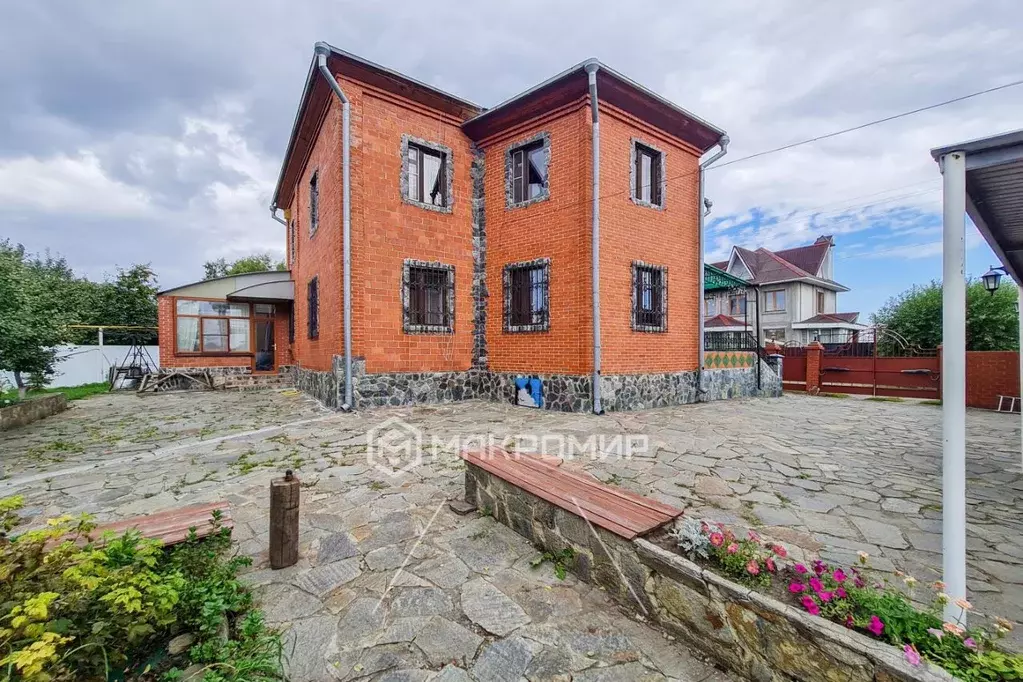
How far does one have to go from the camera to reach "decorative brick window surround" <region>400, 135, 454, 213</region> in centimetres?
873

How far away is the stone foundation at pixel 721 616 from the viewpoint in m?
1.46

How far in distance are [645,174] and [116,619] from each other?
9930 millimetres

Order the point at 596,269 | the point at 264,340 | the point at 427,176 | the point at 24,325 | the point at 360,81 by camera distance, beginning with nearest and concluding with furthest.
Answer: the point at 24,325 < the point at 596,269 < the point at 360,81 < the point at 427,176 < the point at 264,340

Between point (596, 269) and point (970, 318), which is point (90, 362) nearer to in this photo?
point (596, 269)

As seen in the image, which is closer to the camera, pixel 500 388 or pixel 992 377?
pixel 500 388

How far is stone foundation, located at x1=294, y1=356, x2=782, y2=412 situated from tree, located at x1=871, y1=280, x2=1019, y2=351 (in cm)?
1109

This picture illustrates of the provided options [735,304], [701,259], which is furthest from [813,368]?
[735,304]

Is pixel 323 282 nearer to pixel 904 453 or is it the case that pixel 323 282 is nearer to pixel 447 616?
pixel 447 616

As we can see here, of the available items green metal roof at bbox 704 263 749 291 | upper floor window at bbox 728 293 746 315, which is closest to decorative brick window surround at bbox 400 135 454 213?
green metal roof at bbox 704 263 749 291

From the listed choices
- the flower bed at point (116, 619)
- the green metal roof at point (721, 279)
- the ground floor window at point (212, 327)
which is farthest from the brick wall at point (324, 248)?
the green metal roof at point (721, 279)

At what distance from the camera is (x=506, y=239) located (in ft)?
30.3

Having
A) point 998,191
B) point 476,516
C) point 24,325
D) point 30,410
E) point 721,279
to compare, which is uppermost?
point 721,279

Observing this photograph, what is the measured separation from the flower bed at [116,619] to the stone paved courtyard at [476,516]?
11.2 inches

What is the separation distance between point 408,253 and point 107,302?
18847 mm
